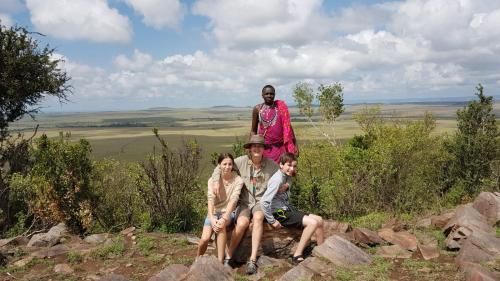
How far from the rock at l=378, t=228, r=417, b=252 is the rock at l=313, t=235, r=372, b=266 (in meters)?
0.99

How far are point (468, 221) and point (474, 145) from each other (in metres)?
26.2

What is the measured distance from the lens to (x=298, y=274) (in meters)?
5.82

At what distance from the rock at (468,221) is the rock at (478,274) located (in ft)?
6.32

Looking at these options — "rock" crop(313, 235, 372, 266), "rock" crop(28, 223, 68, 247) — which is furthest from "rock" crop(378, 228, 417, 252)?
"rock" crop(28, 223, 68, 247)

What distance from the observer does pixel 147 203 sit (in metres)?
9.46

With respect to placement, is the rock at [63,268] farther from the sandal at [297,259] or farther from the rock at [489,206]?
the rock at [489,206]

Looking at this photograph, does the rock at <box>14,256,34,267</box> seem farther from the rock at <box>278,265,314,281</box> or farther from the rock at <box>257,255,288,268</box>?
the rock at <box>278,265,314,281</box>

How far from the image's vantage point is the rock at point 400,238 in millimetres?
7029

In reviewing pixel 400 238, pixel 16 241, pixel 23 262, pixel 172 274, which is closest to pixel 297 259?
pixel 172 274

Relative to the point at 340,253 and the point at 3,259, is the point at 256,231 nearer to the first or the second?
the point at 340,253

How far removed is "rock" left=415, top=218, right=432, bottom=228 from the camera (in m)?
8.47

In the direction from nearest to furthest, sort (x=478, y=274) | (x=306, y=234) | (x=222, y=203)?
(x=478, y=274) → (x=306, y=234) → (x=222, y=203)

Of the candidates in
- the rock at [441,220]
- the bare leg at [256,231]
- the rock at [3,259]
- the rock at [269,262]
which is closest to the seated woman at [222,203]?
the bare leg at [256,231]

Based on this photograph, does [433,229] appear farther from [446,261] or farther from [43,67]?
[43,67]
